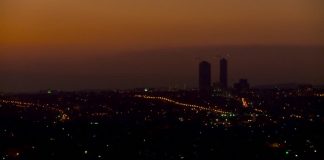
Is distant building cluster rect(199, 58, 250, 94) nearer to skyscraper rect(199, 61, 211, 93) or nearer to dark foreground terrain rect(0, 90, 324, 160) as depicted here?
skyscraper rect(199, 61, 211, 93)

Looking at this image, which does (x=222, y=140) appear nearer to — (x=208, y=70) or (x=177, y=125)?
(x=177, y=125)

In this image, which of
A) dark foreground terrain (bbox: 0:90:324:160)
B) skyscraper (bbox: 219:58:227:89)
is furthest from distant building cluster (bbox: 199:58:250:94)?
dark foreground terrain (bbox: 0:90:324:160)

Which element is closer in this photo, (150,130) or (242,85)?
(150,130)

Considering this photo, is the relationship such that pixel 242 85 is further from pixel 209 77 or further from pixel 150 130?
pixel 150 130

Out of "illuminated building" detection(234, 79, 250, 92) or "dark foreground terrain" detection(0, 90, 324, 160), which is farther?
"illuminated building" detection(234, 79, 250, 92)

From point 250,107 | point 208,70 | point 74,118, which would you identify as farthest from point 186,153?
point 208,70

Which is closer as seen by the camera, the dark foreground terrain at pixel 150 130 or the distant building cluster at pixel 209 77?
the dark foreground terrain at pixel 150 130

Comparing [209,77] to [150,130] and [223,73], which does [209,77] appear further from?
[150,130]

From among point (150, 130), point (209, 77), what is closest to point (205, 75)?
point (209, 77)

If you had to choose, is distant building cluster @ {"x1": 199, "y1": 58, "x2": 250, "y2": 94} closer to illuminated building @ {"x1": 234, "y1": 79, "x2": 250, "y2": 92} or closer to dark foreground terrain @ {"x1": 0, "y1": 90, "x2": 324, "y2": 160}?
illuminated building @ {"x1": 234, "y1": 79, "x2": 250, "y2": 92}

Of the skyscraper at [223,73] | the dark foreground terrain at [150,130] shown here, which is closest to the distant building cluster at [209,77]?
the skyscraper at [223,73]

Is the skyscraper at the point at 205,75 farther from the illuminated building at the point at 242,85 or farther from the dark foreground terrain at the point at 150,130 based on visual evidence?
the dark foreground terrain at the point at 150,130

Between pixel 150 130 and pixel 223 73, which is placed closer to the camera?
pixel 150 130
